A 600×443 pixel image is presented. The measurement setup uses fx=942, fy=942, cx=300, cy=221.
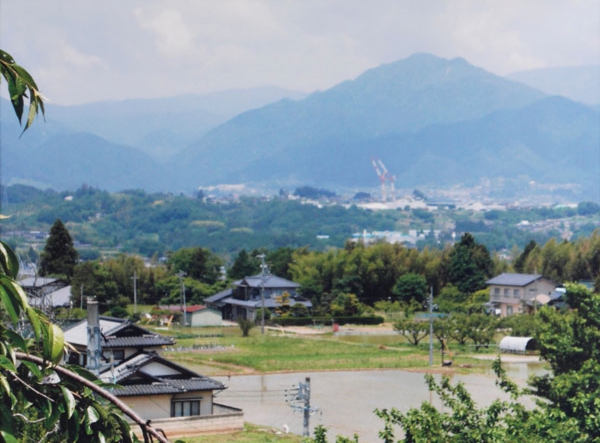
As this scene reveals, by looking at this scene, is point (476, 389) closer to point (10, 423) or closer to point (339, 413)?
point (339, 413)

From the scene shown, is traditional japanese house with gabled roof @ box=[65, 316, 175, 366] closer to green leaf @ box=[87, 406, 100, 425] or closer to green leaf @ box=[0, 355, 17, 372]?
green leaf @ box=[87, 406, 100, 425]

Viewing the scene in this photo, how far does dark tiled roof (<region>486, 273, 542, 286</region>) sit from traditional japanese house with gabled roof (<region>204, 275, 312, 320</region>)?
8.72 m

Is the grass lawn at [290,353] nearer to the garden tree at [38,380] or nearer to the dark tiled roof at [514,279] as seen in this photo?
the dark tiled roof at [514,279]

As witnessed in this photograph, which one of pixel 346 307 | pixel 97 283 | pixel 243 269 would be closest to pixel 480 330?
pixel 346 307

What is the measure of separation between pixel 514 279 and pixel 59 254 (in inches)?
807

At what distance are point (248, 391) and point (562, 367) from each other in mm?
10133

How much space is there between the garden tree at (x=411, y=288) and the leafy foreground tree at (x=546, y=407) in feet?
94.8

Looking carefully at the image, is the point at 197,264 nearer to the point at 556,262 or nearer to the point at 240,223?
the point at 556,262

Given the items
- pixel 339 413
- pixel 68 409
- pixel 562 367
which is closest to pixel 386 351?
pixel 339 413

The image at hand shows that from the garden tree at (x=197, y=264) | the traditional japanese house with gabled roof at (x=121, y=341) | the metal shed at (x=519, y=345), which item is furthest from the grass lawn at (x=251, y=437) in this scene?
the garden tree at (x=197, y=264)

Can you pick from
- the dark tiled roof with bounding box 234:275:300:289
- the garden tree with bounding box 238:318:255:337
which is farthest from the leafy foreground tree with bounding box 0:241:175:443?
the dark tiled roof with bounding box 234:275:300:289

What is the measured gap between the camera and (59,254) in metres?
42.2

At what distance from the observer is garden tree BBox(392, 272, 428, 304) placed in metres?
43.8

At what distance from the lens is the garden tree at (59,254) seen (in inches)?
1634
